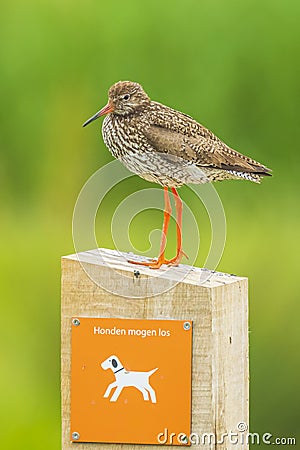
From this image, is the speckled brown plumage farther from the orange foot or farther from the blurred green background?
the blurred green background

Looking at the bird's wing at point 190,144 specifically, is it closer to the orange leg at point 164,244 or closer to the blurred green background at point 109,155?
the orange leg at point 164,244

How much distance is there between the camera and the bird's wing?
3.40m

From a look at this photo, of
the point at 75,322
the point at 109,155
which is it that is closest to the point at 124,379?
the point at 75,322

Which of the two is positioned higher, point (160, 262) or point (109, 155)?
point (109, 155)

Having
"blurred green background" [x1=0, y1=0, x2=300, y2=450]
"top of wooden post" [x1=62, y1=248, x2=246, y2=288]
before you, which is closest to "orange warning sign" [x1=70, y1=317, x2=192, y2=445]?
"top of wooden post" [x1=62, y1=248, x2=246, y2=288]

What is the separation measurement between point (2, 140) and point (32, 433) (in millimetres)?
1408

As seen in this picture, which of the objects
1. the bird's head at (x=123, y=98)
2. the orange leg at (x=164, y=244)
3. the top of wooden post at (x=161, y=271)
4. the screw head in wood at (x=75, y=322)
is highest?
the bird's head at (x=123, y=98)

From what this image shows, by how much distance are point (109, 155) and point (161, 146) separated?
1781mm

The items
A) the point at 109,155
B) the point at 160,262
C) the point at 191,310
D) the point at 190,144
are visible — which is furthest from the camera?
the point at 109,155

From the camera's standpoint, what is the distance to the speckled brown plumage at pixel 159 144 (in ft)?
11.1

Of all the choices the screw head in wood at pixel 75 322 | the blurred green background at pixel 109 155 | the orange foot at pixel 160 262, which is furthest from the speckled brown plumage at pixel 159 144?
the blurred green background at pixel 109 155

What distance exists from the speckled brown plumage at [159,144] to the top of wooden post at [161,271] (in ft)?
0.73

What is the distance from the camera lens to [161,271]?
3.24 metres

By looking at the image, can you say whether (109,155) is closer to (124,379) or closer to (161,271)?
(161,271)
